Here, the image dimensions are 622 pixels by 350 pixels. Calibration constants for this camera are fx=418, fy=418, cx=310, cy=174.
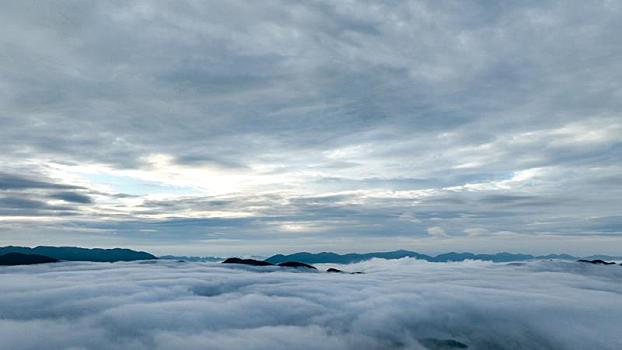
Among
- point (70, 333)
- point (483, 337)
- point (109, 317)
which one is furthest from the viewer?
point (483, 337)

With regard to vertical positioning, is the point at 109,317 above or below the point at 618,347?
above

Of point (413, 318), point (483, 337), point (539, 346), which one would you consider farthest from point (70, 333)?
point (539, 346)

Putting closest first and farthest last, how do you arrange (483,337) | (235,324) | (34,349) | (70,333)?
(34,349) < (70,333) < (235,324) < (483,337)

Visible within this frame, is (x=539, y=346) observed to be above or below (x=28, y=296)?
below

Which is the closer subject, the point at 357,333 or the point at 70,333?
the point at 70,333

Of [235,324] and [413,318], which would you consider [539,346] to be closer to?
[413,318]

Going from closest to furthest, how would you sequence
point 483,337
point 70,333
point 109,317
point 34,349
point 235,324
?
point 34,349, point 70,333, point 109,317, point 235,324, point 483,337

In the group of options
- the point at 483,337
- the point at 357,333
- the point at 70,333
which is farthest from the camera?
the point at 483,337

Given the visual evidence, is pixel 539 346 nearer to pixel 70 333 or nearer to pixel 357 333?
pixel 357 333

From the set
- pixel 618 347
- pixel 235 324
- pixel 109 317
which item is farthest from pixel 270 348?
pixel 618 347
